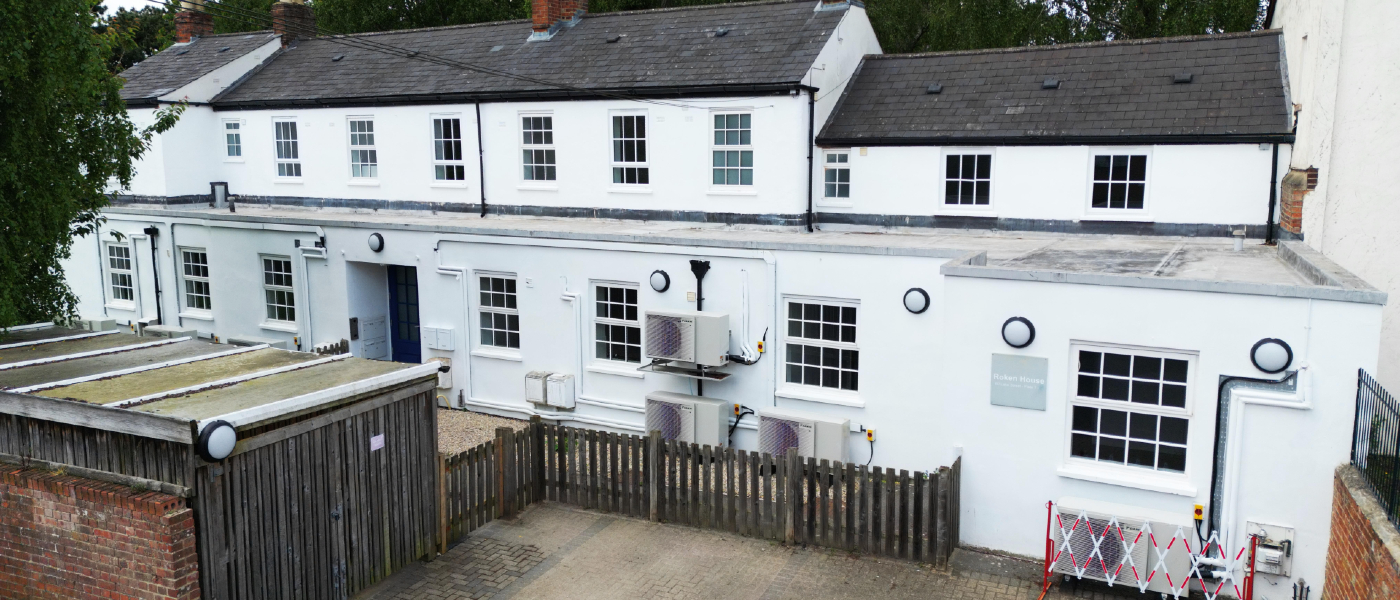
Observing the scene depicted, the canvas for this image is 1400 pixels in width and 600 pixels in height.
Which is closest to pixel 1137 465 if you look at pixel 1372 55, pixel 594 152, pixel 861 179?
pixel 1372 55

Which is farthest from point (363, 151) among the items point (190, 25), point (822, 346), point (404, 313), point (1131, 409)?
point (1131, 409)

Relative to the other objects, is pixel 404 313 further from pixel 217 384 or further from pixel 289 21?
pixel 289 21

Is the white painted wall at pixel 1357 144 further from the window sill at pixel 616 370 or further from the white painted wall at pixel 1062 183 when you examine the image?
the window sill at pixel 616 370

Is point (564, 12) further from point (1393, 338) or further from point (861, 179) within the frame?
point (1393, 338)

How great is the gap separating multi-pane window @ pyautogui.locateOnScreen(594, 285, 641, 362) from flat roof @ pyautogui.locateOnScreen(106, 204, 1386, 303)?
37.1 inches

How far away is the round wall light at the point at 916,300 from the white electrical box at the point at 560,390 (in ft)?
19.8

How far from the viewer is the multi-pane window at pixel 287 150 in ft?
74.0

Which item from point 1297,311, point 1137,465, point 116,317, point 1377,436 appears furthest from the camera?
point 116,317

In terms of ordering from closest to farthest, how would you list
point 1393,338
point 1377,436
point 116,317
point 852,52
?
1. point 1377,436
2. point 1393,338
3. point 852,52
4. point 116,317

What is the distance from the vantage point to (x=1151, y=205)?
16188 mm

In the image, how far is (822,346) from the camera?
540 inches

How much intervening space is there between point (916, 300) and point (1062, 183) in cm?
582

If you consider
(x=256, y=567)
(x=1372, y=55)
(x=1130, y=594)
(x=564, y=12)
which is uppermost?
(x=564, y=12)

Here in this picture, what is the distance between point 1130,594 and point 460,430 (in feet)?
34.2
